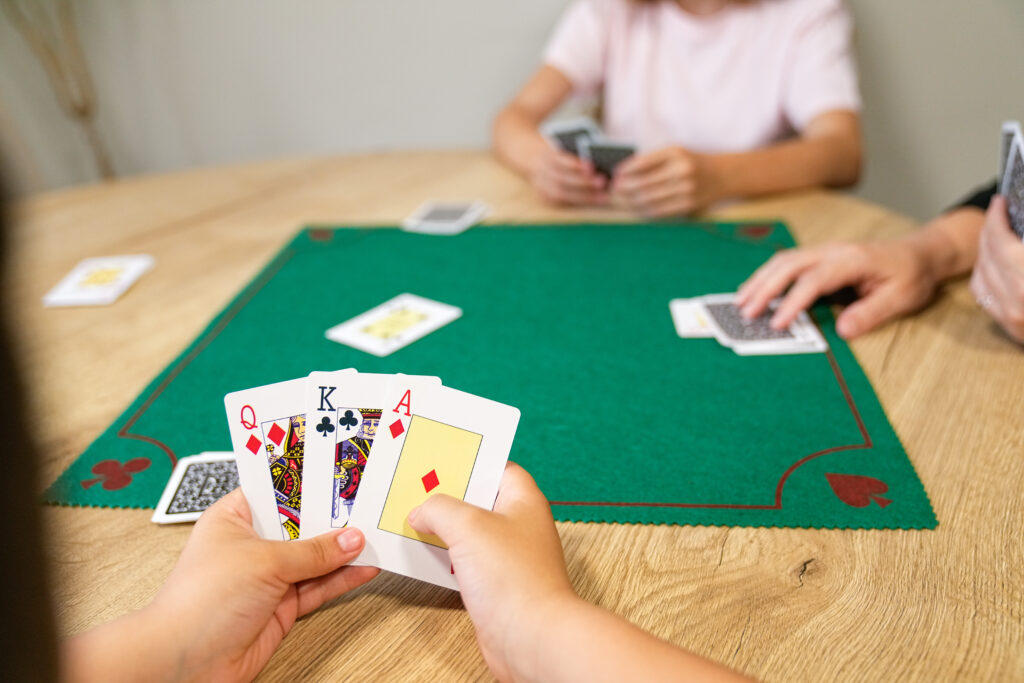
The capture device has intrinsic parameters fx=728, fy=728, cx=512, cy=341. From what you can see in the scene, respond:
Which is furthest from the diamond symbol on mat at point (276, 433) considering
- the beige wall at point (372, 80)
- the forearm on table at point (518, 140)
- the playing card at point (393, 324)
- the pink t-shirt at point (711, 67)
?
the beige wall at point (372, 80)

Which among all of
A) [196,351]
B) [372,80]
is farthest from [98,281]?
[372,80]

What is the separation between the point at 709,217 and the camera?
1.76 m

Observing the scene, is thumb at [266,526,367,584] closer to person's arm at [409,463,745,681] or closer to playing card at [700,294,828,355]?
person's arm at [409,463,745,681]

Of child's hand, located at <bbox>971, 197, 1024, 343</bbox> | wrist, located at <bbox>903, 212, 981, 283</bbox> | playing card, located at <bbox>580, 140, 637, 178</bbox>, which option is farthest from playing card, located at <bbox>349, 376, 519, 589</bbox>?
playing card, located at <bbox>580, 140, 637, 178</bbox>

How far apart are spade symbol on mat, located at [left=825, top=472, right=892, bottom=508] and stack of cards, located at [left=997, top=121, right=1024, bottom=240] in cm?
51

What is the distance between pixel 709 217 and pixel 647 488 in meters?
1.05

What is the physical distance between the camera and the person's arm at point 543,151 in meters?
1.85

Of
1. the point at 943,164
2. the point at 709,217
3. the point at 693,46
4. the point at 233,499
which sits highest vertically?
the point at 693,46

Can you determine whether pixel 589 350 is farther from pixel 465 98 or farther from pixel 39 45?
pixel 39 45

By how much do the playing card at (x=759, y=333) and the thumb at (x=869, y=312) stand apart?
0.16ft

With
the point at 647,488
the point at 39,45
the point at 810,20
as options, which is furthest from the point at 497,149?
the point at 39,45

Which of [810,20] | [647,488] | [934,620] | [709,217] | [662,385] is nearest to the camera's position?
[934,620]

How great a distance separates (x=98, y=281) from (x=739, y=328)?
1.36 m

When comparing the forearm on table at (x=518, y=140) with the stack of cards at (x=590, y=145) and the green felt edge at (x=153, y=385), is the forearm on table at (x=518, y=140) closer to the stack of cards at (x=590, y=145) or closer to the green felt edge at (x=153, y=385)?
the stack of cards at (x=590, y=145)
